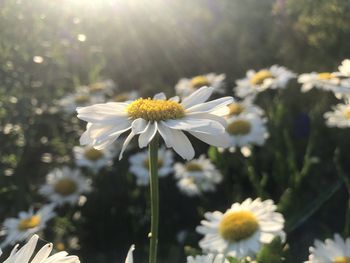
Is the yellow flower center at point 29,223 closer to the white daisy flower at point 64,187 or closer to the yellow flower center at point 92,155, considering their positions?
the white daisy flower at point 64,187

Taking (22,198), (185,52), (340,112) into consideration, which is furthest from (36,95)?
(185,52)

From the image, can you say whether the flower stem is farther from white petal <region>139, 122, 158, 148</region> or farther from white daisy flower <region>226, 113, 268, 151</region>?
white daisy flower <region>226, 113, 268, 151</region>

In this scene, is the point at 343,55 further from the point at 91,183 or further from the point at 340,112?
the point at 91,183

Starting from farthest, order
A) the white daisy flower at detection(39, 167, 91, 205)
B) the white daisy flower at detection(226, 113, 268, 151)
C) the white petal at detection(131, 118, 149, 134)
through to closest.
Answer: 1. the white daisy flower at detection(39, 167, 91, 205)
2. the white daisy flower at detection(226, 113, 268, 151)
3. the white petal at detection(131, 118, 149, 134)

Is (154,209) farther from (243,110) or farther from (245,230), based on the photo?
(243,110)

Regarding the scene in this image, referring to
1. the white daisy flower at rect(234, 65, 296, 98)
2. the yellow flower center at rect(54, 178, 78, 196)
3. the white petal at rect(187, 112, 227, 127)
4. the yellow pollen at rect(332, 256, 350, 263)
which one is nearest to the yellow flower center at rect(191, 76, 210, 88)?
the white daisy flower at rect(234, 65, 296, 98)

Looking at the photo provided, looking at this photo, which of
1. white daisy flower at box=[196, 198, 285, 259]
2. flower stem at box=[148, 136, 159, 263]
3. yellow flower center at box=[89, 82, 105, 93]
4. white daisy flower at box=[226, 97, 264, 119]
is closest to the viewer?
flower stem at box=[148, 136, 159, 263]

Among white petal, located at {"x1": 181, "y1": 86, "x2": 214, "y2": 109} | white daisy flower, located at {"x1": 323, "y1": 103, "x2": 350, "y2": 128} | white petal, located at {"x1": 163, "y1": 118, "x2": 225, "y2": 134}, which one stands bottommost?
white petal, located at {"x1": 163, "y1": 118, "x2": 225, "y2": 134}
